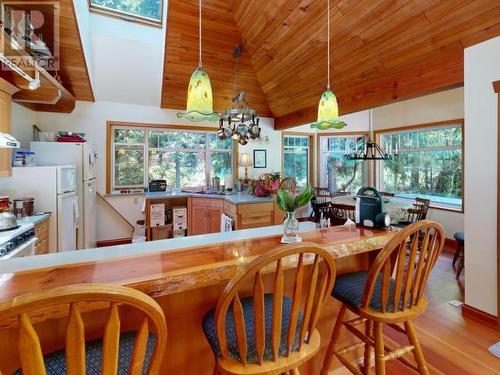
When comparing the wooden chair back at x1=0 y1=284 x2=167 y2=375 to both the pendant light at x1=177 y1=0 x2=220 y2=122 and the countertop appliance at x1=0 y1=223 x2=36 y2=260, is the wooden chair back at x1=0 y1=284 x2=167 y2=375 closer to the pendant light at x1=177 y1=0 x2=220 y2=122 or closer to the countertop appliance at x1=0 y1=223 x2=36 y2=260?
the pendant light at x1=177 y1=0 x2=220 y2=122

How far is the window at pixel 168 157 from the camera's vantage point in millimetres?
4957

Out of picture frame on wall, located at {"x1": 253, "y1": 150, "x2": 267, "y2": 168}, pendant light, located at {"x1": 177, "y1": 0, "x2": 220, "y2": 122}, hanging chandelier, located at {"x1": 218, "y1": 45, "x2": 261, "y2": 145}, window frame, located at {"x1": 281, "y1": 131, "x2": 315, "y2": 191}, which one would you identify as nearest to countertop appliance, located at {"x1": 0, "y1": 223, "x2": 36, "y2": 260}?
pendant light, located at {"x1": 177, "y1": 0, "x2": 220, "y2": 122}

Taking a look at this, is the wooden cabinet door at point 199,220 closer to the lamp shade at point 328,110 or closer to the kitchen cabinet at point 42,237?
the kitchen cabinet at point 42,237

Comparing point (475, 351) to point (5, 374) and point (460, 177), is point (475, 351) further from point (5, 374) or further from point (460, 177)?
point (460, 177)

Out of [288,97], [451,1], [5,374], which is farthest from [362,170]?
[5,374]

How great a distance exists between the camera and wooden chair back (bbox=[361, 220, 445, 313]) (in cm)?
117

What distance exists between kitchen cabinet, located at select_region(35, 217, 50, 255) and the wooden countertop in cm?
206

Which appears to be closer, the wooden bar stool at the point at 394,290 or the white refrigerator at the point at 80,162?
the wooden bar stool at the point at 394,290

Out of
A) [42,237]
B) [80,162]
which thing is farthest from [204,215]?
[42,237]

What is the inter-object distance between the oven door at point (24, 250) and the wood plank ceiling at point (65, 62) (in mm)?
1715

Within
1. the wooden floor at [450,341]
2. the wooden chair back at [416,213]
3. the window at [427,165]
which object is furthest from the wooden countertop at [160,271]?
the window at [427,165]

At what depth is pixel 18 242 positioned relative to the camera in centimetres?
218

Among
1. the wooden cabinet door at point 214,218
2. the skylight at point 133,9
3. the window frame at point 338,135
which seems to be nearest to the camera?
the skylight at point 133,9

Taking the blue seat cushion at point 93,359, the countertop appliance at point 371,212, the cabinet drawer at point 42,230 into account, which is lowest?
the blue seat cushion at point 93,359
